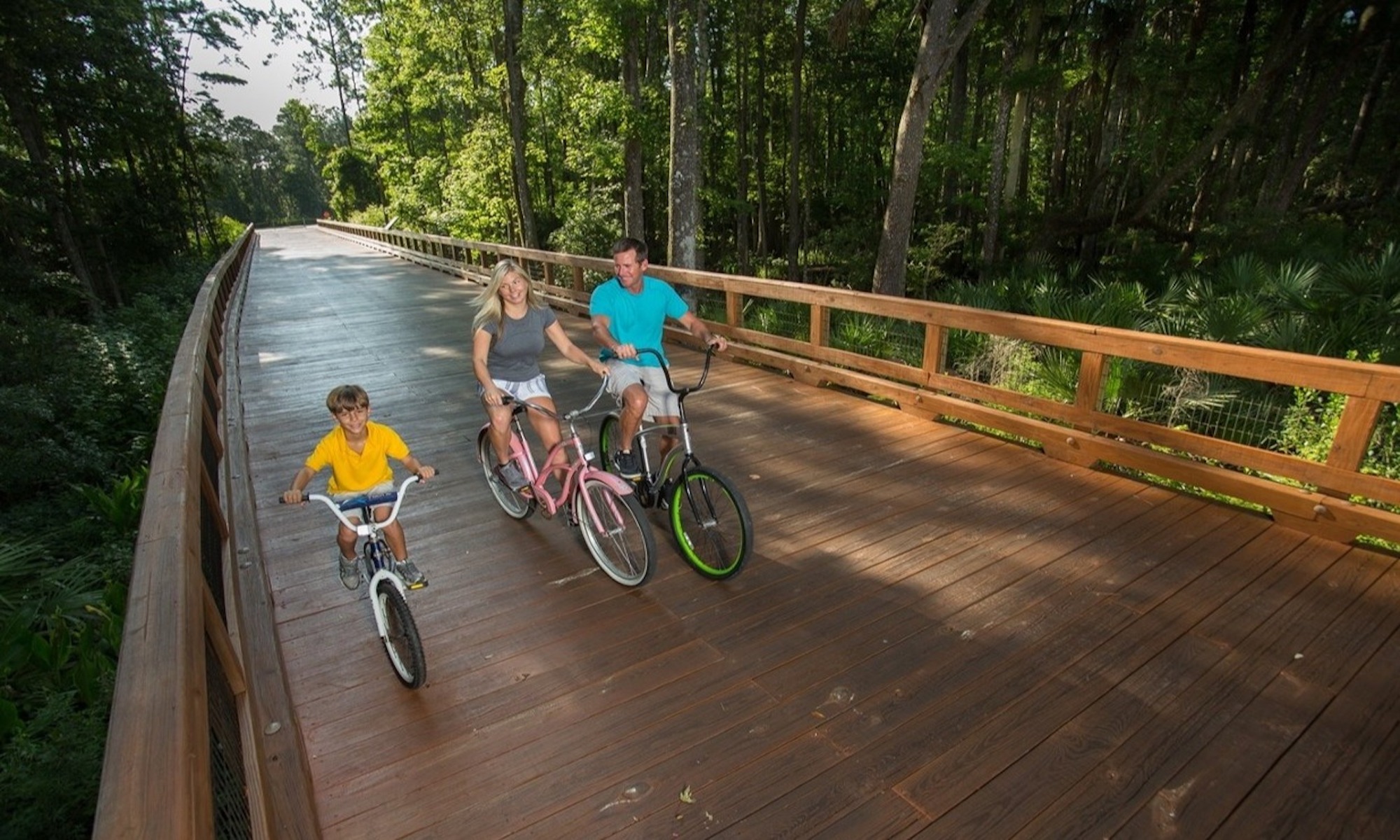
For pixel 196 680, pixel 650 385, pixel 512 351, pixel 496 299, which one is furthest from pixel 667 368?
pixel 196 680

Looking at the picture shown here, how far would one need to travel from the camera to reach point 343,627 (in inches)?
131

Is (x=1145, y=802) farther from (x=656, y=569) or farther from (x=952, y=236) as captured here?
(x=952, y=236)

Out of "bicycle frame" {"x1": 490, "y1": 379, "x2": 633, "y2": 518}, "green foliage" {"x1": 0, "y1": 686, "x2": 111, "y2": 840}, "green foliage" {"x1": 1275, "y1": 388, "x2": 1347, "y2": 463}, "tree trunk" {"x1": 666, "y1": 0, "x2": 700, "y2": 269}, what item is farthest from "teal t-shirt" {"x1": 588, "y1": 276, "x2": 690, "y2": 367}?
"tree trunk" {"x1": 666, "y1": 0, "x2": 700, "y2": 269}

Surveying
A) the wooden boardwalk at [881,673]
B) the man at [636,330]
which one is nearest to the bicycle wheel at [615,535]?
the wooden boardwalk at [881,673]

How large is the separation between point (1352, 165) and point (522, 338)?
26431mm

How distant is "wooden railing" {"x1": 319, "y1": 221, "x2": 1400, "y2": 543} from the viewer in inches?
139

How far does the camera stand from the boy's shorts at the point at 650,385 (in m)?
3.85

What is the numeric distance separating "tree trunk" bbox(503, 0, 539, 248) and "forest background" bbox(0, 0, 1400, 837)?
0.10 meters

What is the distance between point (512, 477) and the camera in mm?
4129

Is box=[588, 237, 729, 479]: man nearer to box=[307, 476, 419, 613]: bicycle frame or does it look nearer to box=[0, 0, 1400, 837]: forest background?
box=[307, 476, 419, 613]: bicycle frame

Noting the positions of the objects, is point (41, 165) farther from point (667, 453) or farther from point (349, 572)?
point (667, 453)

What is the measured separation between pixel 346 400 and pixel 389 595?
0.84m

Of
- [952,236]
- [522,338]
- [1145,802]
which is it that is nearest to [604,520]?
[522,338]

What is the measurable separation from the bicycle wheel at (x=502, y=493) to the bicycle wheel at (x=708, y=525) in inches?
42.1
